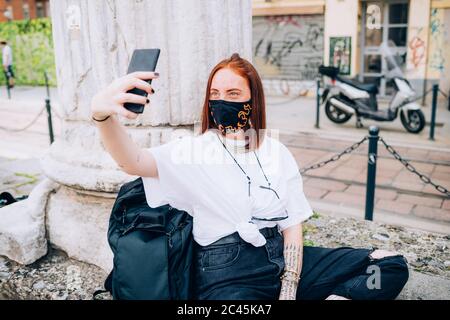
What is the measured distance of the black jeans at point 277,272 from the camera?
1852 mm

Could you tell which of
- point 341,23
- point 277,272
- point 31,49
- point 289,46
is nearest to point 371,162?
point 277,272

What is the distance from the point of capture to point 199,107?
2525 mm

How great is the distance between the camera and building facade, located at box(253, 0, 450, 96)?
450 inches

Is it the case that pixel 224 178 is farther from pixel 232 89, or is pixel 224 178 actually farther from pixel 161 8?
pixel 161 8

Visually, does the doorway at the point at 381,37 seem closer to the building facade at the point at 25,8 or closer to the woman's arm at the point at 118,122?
the woman's arm at the point at 118,122

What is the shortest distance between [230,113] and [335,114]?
301 inches

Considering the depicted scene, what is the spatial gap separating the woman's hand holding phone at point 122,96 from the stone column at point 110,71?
89cm

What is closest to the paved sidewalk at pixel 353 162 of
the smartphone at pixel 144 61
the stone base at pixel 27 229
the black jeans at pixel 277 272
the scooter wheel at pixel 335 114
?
the scooter wheel at pixel 335 114

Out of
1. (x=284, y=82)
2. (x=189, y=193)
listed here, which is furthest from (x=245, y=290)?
(x=284, y=82)

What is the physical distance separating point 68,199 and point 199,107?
36.7 inches

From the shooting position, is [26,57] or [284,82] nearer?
[284,82]

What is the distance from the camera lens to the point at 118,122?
1692mm

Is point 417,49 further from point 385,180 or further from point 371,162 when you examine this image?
point 371,162

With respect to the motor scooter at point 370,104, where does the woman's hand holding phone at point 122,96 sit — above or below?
above
